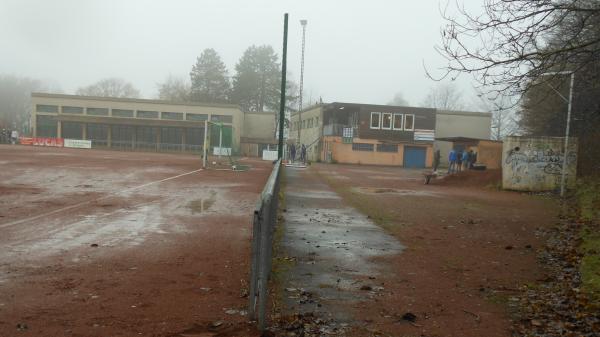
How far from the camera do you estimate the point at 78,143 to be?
61219 millimetres

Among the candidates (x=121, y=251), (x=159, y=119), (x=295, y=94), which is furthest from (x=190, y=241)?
(x=295, y=94)

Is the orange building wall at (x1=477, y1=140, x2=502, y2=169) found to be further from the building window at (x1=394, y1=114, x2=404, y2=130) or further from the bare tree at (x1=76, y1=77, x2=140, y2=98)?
the bare tree at (x1=76, y1=77, x2=140, y2=98)

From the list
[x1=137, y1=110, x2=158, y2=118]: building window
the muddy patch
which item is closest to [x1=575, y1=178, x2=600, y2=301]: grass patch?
the muddy patch

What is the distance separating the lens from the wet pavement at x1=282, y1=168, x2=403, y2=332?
5328 mm

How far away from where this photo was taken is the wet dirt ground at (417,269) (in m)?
4.97

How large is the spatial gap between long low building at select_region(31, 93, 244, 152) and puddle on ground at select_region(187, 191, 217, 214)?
153 feet

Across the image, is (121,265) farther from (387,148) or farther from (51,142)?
(51,142)

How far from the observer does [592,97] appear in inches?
944

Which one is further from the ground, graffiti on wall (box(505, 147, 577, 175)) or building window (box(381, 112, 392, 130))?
building window (box(381, 112, 392, 130))

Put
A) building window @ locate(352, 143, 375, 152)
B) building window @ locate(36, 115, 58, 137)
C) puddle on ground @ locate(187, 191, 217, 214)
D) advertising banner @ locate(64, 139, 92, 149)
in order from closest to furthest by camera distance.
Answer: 1. puddle on ground @ locate(187, 191, 217, 214)
2. building window @ locate(352, 143, 375, 152)
3. advertising banner @ locate(64, 139, 92, 149)
4. building window @ locate(36, 115, 58, 137)

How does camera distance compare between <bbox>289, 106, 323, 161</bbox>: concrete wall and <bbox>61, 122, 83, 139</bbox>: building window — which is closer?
<bbox>289, 106, 323, 161</bbox>: concrete wall

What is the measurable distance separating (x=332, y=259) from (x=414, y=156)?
151ft

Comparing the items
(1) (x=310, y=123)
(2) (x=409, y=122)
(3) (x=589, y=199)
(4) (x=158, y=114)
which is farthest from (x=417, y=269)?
(4) (x=158, y=114)

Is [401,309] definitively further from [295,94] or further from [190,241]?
[295,94]
